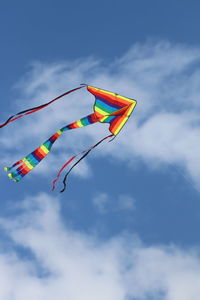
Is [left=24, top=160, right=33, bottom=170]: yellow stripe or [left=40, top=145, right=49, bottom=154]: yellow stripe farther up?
[left=40, top=145, right=49, bottom=154]: yellow stripe

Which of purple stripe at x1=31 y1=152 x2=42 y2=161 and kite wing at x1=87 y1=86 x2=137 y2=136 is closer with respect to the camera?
purple stripe at x1=31 y1=152 x2=42 y2=161

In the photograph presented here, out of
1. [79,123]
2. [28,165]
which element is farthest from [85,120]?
[28,165]

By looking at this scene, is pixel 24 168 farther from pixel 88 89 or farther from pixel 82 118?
pixel 88 89

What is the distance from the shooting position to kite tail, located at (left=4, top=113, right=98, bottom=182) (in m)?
20.5

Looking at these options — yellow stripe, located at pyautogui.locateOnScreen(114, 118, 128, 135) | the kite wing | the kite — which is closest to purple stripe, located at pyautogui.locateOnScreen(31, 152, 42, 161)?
the kite

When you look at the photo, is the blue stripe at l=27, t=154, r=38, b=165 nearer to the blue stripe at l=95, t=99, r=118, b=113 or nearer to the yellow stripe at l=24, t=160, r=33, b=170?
the yellow stripe at l=24, t=160, r=33, b=170

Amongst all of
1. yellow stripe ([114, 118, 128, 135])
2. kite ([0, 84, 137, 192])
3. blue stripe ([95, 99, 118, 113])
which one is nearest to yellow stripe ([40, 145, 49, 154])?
kite ([0, 84, 137, 192])

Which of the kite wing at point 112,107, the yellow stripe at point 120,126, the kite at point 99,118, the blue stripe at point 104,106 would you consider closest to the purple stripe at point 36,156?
the kite at point 99,118

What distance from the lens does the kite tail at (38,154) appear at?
20516mm

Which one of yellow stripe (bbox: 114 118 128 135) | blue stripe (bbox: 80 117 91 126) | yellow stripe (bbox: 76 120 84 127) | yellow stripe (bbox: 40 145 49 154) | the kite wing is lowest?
yellow stripe (bbox: 40 145 49 154)

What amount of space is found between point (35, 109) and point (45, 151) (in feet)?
8.91

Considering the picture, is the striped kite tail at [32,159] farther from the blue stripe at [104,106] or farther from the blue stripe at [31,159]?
the blue stripe at [104,106]

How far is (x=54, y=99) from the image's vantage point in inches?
790

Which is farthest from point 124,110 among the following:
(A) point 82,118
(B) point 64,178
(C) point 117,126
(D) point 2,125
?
(D) point 2,125
